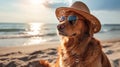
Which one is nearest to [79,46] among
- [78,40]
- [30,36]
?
[78,40]

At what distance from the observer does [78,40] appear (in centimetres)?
376

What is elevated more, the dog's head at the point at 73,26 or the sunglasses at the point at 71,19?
the sunglasses at the point at 71,19

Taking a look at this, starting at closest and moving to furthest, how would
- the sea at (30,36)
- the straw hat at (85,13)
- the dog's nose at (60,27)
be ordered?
1. the dog's nose at (60,27)
2. the straw hat at (85,13)
3. the sea at (30,36)

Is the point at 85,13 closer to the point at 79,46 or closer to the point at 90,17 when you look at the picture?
the point at 90,17

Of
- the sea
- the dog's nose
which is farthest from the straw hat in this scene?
the sea

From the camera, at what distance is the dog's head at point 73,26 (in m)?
3.70

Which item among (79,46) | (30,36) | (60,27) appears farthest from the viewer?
(30,36)

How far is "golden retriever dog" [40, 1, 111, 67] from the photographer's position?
3.73 metres

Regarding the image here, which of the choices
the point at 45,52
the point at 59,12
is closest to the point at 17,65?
the point at 45,52

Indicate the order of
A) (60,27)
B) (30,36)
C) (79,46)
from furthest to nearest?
(30,36) < (79,46) < (60,27)

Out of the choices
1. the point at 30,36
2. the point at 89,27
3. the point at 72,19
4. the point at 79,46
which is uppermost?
the point at 72,19

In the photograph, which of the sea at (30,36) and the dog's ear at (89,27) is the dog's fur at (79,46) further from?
the sea at (30,36)

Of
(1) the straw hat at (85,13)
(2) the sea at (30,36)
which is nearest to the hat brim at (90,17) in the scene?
(1) the straw hat at (85,13)

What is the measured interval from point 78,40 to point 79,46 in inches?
3.4
